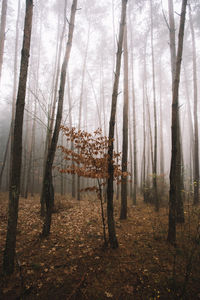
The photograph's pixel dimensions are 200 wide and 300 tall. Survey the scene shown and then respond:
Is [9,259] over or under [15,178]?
under

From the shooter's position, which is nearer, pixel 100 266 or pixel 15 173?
pixel 15 173

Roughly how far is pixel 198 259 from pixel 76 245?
3221mm

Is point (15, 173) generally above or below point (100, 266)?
above

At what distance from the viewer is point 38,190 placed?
652 inches

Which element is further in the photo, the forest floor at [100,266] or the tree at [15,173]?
the tree at [15,173]

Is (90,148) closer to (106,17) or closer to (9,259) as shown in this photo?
(9,259)

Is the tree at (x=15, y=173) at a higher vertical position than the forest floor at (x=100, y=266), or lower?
higher

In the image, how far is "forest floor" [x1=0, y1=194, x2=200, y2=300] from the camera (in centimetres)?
227

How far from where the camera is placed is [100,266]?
114 inches

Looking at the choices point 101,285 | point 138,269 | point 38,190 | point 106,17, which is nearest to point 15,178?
point 101,285

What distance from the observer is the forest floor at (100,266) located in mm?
2273

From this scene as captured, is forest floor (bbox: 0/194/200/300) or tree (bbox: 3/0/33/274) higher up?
tree (bbox: 3/0/33/274)

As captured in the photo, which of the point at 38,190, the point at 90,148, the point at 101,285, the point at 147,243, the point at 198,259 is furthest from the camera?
the point at 38,190

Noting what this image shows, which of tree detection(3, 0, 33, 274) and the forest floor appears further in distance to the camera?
tree detection(3, 0, 33, 274)
